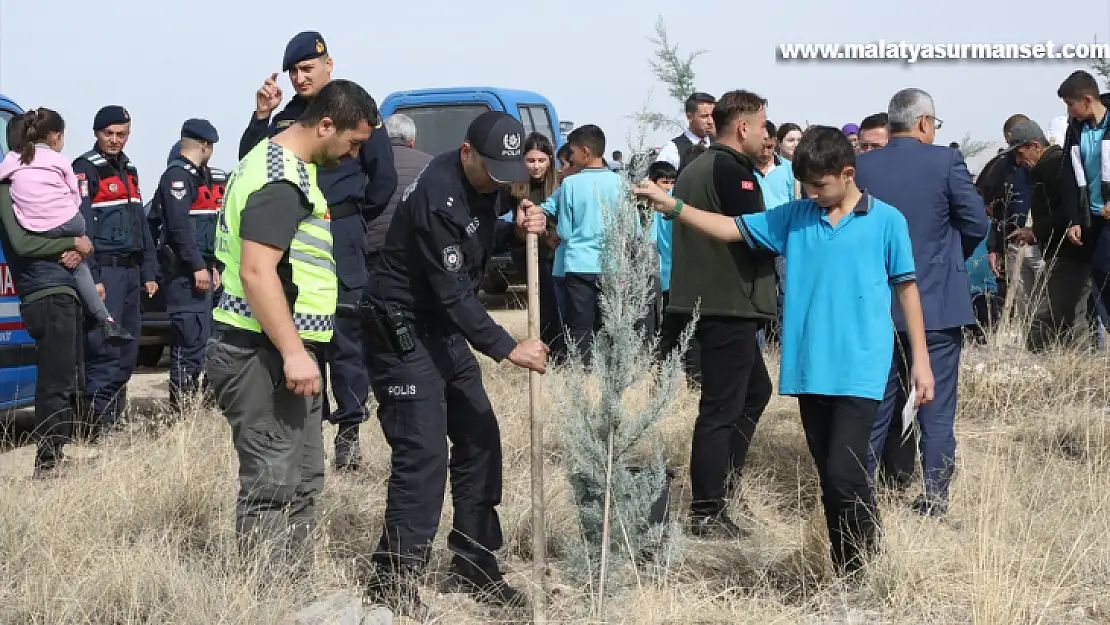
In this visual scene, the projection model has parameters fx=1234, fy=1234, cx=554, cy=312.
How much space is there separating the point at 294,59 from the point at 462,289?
6.84 ft

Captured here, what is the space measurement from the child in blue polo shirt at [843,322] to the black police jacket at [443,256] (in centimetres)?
59

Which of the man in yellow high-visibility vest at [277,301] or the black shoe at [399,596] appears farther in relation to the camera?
the black shoe at [399,596]

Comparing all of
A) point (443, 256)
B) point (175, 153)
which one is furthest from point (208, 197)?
point (443, 256)

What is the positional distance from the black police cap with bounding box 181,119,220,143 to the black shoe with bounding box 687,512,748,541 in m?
4.67

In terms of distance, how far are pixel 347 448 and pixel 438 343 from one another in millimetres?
2003

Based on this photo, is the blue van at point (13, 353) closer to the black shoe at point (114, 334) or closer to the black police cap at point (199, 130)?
the black shoe at point (114, 334)

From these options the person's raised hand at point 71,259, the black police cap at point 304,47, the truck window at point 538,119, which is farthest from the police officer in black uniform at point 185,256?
the truck window at point 538,119

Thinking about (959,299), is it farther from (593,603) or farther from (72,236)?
(72,236)

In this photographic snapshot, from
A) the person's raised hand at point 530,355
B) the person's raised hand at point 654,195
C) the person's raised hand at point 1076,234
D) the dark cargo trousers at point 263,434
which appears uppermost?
the person's raised hand at point 654,195

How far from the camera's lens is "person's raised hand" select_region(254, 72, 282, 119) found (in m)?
6.06

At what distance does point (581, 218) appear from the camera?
338 inches

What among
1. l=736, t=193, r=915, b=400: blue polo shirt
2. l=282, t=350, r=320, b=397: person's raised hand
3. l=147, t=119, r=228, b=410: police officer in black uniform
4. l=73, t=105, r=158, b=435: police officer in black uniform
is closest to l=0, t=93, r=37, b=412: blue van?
l=73, t=105, r=158, b=435: police officer in black uniform

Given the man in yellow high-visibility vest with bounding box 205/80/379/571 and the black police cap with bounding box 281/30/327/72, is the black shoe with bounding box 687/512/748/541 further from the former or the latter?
the black police cap with bounding box 281/30/327/72

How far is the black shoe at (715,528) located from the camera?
539 centimetres
